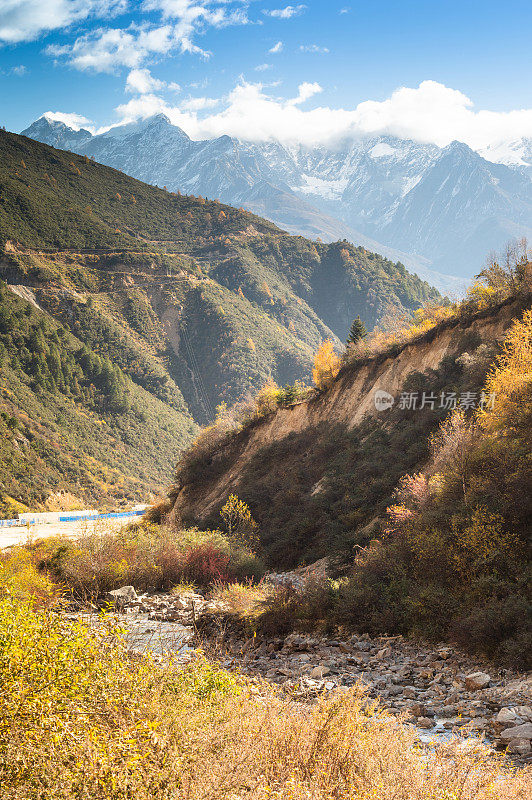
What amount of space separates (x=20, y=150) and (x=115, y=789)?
15978 cm

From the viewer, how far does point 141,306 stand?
116938mm

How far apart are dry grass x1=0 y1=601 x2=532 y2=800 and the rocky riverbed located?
1.77 metres

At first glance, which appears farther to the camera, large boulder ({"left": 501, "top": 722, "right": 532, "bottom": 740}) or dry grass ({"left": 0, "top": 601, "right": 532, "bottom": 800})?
large boulder ({"left": 501, "top": 722, "right": 532, "bottom": 740})

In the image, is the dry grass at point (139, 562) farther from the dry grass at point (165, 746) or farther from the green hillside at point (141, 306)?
the green hillside at point (141, 306)

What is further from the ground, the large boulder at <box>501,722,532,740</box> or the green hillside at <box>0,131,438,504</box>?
the green hillside at <box>0,131,438,504</box>

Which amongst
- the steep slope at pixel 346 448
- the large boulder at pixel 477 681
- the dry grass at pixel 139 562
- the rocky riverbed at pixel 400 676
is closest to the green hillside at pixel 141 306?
the steep slope at pixel 346 448

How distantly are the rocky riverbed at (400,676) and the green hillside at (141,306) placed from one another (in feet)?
211

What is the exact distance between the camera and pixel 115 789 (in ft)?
13.8

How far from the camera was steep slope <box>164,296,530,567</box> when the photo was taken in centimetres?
2689

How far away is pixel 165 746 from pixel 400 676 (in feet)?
26.4

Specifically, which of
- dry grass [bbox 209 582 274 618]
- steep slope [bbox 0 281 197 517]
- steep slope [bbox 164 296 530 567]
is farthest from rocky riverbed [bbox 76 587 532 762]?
steep slope [bbox 0 281 197 517]

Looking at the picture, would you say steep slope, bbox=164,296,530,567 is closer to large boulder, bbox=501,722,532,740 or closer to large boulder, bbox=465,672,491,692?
large boulder, bbox=465,672,491,692

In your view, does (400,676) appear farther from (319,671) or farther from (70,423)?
(70,423)

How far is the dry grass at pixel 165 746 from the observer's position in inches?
173
